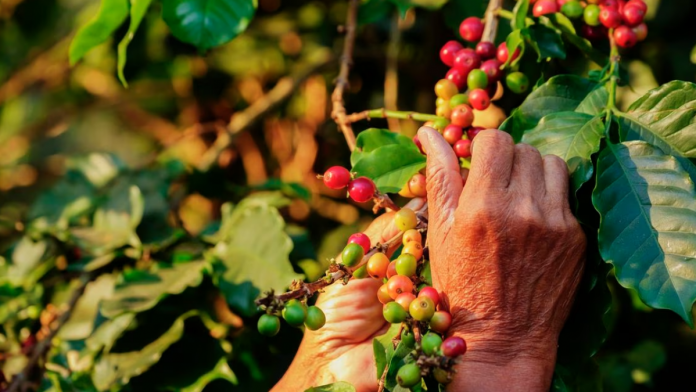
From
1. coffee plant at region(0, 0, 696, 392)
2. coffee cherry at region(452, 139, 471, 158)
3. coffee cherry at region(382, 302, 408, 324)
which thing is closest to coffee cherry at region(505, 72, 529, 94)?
coffee plant at region(0, 0, 696, 392)

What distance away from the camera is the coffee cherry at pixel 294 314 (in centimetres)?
106

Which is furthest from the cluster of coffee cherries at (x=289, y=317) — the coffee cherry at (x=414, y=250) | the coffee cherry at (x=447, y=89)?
the coffee cherry at (x=447, y=89)

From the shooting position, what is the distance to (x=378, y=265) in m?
1.21

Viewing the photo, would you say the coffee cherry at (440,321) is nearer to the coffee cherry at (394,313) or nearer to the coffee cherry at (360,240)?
the coffee cherry at (394,313)

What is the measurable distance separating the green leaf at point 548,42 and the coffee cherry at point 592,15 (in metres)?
0.08

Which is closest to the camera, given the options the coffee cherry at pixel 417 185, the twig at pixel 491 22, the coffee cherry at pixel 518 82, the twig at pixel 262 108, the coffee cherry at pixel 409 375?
the coffee cherry at pixel 409 375

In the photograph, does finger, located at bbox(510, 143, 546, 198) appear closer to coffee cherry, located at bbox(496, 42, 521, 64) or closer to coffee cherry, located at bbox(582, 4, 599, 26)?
coffee cherry, located at bbox(496, 42, 521, 64)

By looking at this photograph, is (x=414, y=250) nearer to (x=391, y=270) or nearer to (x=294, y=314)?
(x=391, y=270)

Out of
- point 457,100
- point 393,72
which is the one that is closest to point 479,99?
point 457,100

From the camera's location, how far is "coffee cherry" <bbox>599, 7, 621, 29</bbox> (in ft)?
4.78

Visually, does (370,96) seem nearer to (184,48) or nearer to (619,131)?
(184,48)

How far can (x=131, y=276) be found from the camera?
70.7 inches

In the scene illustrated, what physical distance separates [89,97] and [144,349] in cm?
201

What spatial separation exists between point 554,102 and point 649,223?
32 cm
